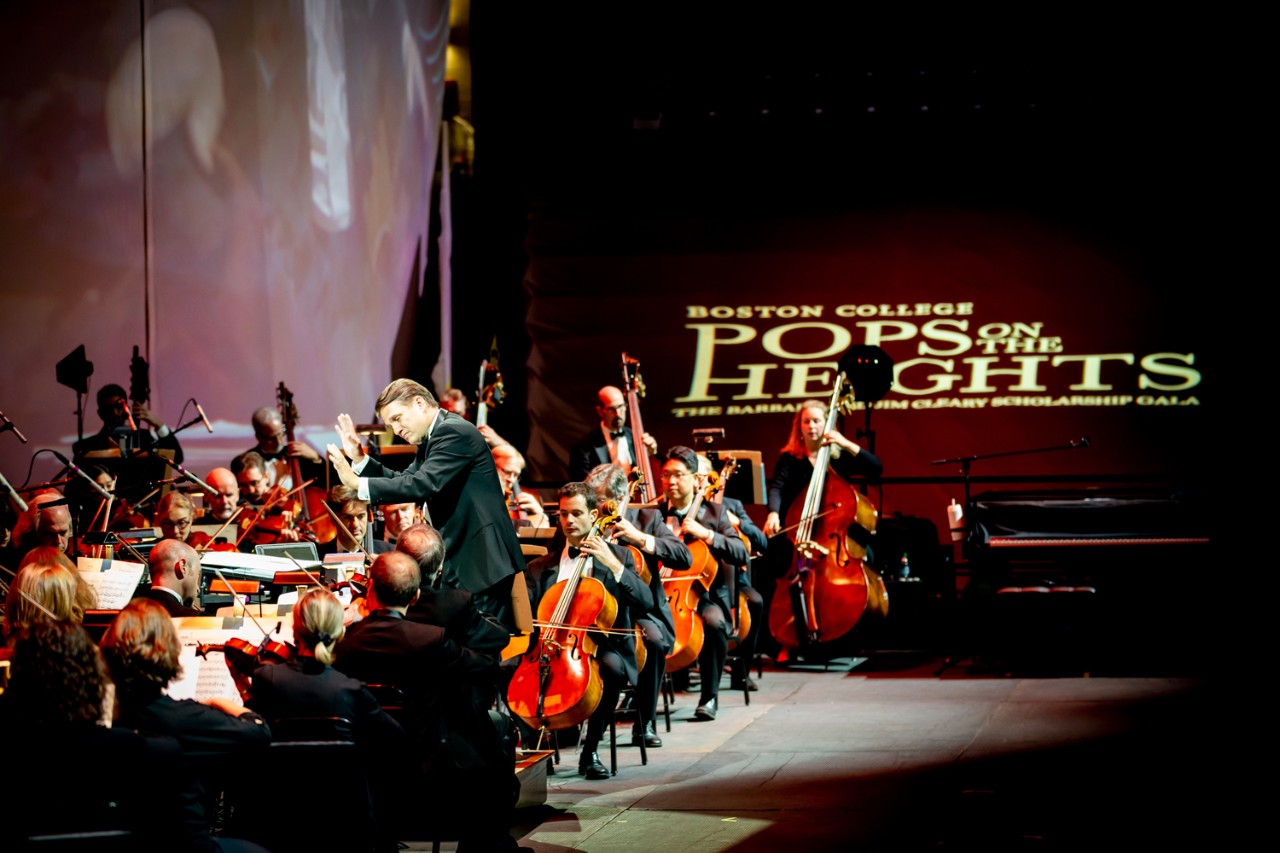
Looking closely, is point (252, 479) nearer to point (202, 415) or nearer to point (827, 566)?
point (202, 415)

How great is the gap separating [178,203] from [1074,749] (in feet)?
17.6

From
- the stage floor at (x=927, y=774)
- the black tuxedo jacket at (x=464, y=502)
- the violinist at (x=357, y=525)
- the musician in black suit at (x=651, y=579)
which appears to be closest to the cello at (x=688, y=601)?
the musician in black suit at (x=651, y=579)

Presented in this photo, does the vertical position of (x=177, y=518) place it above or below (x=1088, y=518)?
above

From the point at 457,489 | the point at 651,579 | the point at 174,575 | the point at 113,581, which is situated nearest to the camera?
the point at 113,581

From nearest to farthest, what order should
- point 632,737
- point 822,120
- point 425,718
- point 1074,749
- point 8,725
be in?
point 8,725 < point 425,718 < point 1074,749 < point 632,737 < point 822,120

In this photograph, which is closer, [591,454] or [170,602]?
[170,602]

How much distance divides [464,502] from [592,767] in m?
1.31

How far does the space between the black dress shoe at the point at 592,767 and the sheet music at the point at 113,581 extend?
6.21ft

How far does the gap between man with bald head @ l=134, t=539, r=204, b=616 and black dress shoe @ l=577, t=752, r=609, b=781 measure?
5.50 feet

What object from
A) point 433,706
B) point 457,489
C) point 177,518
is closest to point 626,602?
point 457,489

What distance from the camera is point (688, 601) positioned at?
259 inches

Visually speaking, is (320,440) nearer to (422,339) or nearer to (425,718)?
(422,339)

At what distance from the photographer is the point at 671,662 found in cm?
656

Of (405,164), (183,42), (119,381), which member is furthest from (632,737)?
(405,164)
